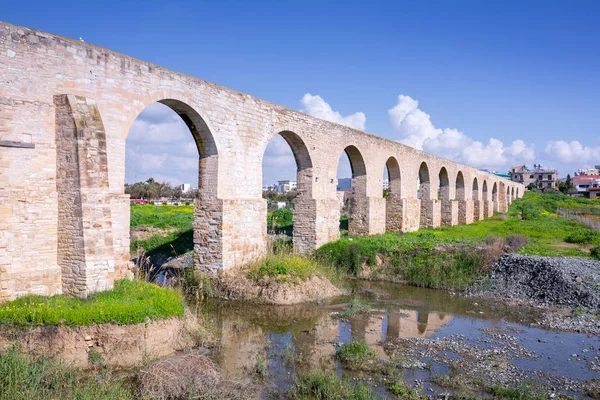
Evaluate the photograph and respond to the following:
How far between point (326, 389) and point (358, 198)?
36.4 ft

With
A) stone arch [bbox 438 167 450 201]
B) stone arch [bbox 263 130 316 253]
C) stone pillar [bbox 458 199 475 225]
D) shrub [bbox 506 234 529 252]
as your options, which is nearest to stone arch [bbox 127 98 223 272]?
stone arch [bbox 263 130 316 253]

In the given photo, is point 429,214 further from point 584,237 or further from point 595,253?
point 595,253

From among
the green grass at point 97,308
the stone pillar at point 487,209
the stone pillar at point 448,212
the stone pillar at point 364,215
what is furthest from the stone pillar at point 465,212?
the green grass at point 97,308

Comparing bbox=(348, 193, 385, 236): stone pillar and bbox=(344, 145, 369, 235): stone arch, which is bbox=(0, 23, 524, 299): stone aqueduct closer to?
bbox=(344, 145, 369, 235): stone arch

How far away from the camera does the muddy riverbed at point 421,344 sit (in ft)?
20.1

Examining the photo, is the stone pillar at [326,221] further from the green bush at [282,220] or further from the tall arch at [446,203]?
the tall arch at [446,203]

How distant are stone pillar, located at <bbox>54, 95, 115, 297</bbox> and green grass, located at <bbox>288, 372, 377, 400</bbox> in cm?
355

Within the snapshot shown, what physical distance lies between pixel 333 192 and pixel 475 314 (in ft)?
19.8

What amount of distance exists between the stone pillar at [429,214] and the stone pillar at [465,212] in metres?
5.05

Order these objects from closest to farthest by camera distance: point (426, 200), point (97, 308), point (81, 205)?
point (97, 308)
point (81, 205)
point (426, 200)

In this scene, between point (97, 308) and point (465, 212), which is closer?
point (97, 308)

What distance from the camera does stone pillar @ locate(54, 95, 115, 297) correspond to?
22.9ft

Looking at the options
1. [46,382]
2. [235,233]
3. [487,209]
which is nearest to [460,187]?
[487,209]

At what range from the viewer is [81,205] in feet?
22.8
